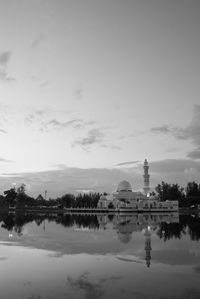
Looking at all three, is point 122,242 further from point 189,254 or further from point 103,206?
point 103,206

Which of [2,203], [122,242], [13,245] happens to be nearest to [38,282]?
[13,245]

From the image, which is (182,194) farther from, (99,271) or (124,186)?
(99,271)

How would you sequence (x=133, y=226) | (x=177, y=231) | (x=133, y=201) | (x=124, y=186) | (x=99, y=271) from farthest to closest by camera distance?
(x=124, y=186) → (x=133, y=201) → (x=133, y=226) → (x=177, y=231) → (x=99, y=271)

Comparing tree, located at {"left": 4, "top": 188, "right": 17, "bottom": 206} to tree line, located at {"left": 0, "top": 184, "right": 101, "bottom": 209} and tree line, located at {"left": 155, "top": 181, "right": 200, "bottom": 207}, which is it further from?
tree line, located at {"left": 155, "top": 181, "right": 200, "bottom": 207}

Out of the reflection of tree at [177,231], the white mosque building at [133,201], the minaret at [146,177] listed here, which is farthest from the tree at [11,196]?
the reflection of tree at [177,231]

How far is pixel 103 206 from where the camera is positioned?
151m

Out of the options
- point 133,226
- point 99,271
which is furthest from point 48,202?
point 99,271

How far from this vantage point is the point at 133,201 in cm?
14700

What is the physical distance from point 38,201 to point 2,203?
2878 centimetres

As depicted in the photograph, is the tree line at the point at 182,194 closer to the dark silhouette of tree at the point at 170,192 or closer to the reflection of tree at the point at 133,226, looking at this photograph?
the dark silhouette of tree at the point at 170,192

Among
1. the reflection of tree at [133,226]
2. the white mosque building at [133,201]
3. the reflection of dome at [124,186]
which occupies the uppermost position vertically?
the reflection of dome at [124,186]

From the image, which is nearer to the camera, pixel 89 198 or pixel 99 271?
pixel 99 271

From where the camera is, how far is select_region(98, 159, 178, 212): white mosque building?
5527 inches

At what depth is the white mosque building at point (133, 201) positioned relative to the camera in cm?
14038
